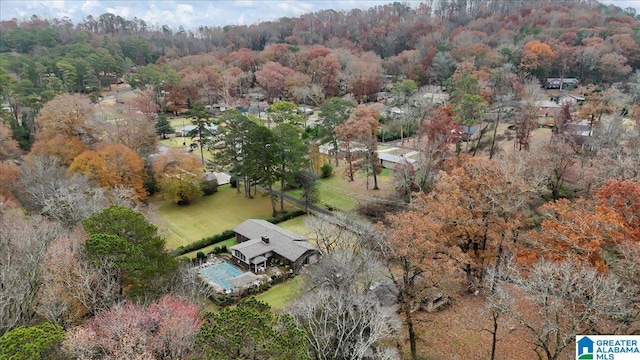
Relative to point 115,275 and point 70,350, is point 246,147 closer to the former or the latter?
point 115,275

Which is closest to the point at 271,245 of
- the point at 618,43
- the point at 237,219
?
the point at 237,219

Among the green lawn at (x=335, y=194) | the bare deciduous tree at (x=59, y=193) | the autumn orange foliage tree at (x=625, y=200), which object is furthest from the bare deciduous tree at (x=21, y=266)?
the autumn orange foliage tree at (x=625, y=200)

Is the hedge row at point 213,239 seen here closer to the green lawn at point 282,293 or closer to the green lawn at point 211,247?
the green lawn at point 211,247

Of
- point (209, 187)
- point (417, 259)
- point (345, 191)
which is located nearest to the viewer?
point (417, 259)

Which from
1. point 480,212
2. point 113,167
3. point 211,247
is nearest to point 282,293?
point 211,247

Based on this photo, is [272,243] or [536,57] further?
[536,57]

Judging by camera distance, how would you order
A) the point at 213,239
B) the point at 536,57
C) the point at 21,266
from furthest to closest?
the point at 536,57 → the point at 213,239 → the point at 21,266

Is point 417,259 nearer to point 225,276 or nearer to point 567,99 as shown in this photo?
point 225,276
